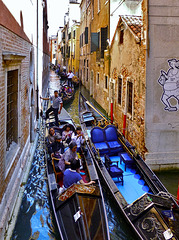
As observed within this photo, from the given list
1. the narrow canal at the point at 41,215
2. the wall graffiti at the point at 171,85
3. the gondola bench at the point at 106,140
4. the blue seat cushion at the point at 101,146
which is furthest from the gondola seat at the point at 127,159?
the wall graffiti at the point at 171,85

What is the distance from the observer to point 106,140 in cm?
803

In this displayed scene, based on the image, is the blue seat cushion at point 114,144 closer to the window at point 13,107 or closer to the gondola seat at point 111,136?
the gondola seat at point 111,136

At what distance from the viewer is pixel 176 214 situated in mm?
4559

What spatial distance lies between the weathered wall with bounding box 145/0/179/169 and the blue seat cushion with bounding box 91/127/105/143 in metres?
1.53

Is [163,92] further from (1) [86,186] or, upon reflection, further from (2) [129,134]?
(1) [86,186]

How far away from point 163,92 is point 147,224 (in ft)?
12.3

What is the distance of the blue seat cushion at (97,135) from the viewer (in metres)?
7.95

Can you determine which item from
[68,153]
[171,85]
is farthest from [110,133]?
[68,153]

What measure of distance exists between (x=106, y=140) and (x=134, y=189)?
8.01ft

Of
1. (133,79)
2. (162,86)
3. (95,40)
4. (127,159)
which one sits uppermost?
→ (95,40)

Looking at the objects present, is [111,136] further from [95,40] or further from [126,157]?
[95,40]

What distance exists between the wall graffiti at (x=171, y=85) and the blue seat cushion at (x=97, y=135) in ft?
6.82

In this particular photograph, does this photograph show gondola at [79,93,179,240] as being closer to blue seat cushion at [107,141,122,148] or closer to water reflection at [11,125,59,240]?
blue seat cushion at [107,141,122,148]

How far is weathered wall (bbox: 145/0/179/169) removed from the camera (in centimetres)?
674
